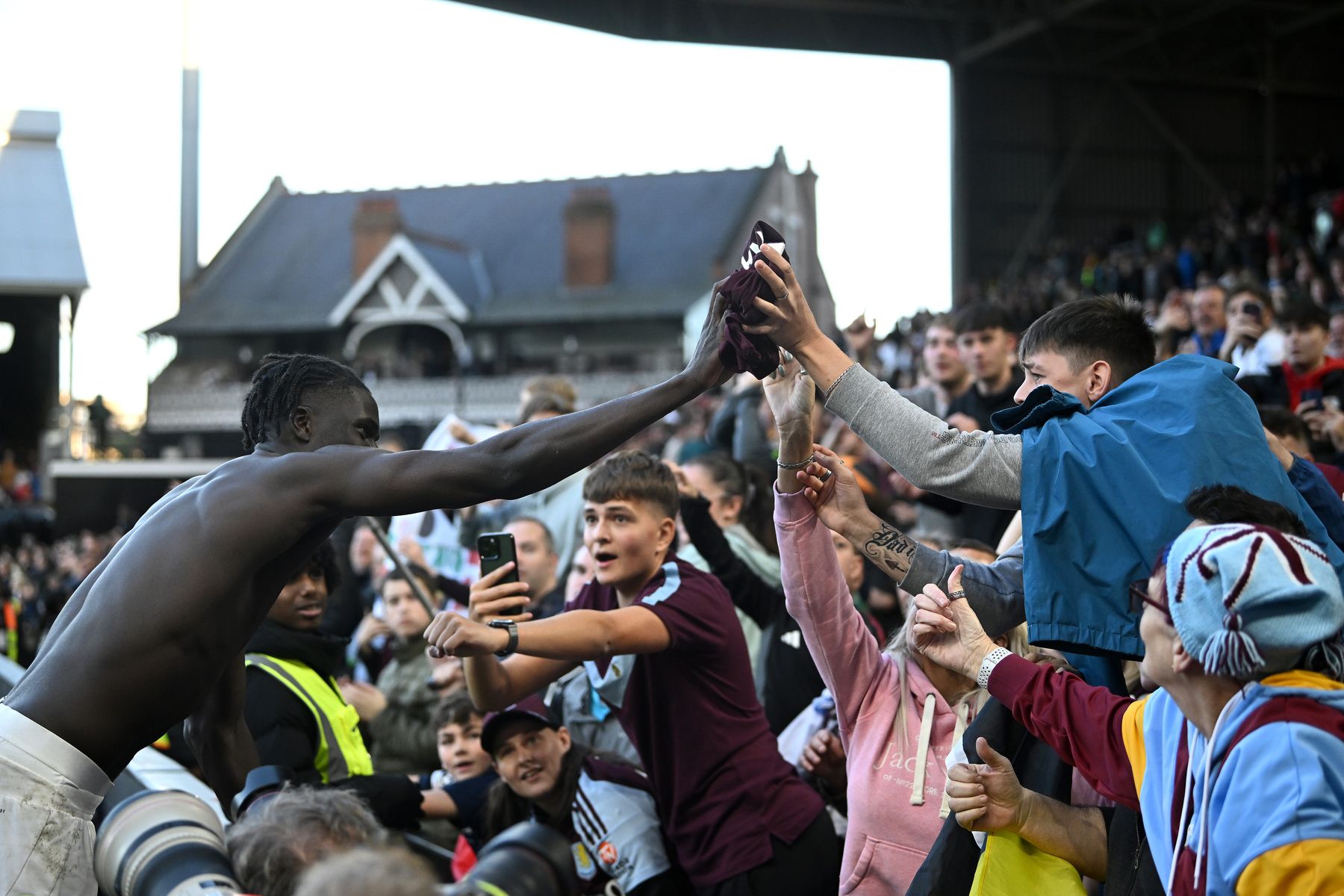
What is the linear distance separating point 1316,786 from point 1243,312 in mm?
5318

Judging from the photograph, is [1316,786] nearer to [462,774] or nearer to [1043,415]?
[1043,415]

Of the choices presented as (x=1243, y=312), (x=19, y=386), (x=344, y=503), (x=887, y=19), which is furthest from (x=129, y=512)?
(x=344, y=503)

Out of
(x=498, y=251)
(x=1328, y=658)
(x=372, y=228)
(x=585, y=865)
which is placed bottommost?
(x=585, y=865)

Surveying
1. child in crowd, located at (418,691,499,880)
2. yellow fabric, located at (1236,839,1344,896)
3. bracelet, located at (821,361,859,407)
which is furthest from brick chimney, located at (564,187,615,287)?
yellow fabric, located at (1236,839,1344,896)

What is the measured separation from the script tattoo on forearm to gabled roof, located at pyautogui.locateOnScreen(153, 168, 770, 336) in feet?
108

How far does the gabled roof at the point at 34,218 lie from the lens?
3403 cm

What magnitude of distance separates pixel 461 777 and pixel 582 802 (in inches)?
40.4

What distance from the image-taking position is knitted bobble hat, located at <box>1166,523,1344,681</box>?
7.32ft

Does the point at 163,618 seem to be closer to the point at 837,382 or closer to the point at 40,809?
the point at 40,809

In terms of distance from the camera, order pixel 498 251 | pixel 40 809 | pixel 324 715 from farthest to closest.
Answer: pixel 498 251 → pixel 324 715 → pixel 40 809

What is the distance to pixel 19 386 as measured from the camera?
3678cm

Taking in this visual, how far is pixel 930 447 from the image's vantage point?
307 cm

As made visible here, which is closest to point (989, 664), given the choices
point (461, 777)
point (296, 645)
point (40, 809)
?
point (40, 809)

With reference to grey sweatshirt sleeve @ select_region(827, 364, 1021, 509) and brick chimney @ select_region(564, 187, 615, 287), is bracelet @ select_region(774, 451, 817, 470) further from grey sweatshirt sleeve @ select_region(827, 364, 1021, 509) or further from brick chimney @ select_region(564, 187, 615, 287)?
brick chimney @ select_region(564, 187, 615, 287)
